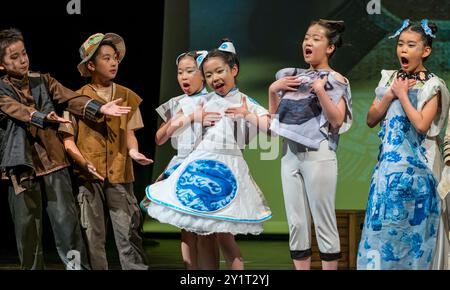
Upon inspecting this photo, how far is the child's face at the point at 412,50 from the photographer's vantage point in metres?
5.12

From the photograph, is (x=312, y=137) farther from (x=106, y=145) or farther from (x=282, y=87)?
(x=106, y=145)

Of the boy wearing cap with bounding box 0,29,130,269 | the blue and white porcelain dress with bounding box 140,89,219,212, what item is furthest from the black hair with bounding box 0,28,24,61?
the blue and white porcelain dress with bounding box 140,89,219,212

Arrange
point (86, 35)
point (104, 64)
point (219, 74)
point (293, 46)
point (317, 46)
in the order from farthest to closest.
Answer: point (293, 46), point (86, 35), point (104, 64), point (219, 74), point (317, 46)

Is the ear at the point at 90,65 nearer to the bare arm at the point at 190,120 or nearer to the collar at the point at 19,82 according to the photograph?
the collar at the point at 19,82

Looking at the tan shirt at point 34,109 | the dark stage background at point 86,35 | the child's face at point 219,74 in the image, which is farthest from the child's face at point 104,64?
the dark stage background at point 86,35

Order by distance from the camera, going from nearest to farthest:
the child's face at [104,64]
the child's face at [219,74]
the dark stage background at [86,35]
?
the child's face at [219,74] < the child's face at [104,64] < the dark stage background at [86,35]

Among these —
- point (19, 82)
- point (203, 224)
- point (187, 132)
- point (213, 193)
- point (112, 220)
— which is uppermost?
point (19, 82)

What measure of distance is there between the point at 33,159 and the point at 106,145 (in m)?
0.46

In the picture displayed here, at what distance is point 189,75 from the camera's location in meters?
5.59

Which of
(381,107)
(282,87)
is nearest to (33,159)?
(282,87)

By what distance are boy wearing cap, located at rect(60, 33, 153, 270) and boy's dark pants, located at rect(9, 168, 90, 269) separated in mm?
154

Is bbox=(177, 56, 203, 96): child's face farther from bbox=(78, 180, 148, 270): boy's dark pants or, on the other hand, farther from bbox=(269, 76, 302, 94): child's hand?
bbox=(78, 180, 148, 270): boy's dark pants

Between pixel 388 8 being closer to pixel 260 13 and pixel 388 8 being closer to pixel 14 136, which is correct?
pixel 260 13
